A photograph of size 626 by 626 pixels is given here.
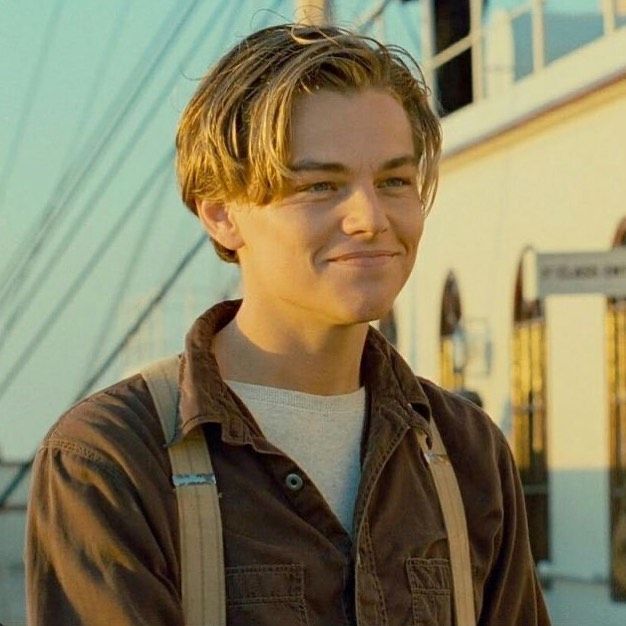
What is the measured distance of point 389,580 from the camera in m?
3.20

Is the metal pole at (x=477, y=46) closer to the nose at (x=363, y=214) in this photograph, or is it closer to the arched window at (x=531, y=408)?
the arched window at (x=531, y=408)

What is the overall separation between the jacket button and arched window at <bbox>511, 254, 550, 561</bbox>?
15507 millimetres

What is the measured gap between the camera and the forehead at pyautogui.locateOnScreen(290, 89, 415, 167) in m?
3.17

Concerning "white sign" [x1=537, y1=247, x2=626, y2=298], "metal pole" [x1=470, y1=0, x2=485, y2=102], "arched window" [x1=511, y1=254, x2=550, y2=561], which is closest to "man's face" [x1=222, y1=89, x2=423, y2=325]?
"white sign" [x1=537, y1=247, x2=626, y2=298]

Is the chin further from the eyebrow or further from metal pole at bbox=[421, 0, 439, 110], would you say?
metal pole at bbox=[421, 0, 439, 110]

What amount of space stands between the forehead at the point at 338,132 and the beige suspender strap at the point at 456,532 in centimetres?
45

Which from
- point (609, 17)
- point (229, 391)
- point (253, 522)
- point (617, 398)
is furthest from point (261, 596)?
point (617, 398)

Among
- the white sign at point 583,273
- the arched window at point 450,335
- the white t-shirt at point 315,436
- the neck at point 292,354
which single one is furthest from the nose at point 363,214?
the arched window at point 450,335

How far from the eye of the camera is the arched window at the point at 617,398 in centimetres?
1738

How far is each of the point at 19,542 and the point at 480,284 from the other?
25.4ft

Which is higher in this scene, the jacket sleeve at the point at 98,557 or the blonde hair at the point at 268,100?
the blonde hair at the point at 268,100

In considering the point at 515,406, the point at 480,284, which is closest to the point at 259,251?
the point at 515,406

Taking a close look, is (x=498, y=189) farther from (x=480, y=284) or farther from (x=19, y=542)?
(x=19, y=542)

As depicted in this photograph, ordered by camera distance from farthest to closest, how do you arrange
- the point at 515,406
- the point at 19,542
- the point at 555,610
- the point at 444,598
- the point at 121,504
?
the point at 515,406, the point at 555,610, the point at 19,542, the point at 444,598, the point at 121,504
